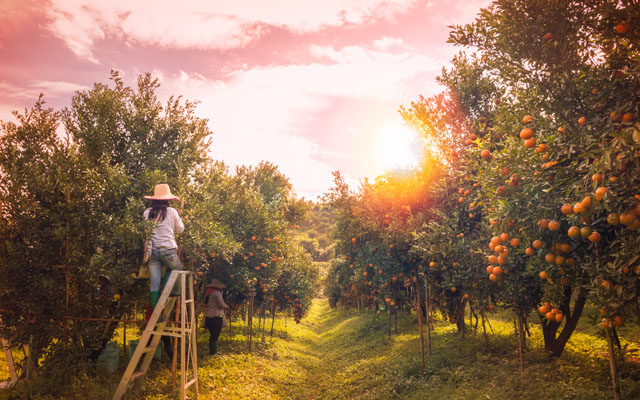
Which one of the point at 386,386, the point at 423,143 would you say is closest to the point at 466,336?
the point at 386,386

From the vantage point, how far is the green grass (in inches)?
306

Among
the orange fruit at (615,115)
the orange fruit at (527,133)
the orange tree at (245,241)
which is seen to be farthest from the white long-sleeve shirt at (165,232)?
the orange fruit at (615,115)

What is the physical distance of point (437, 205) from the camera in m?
11.4

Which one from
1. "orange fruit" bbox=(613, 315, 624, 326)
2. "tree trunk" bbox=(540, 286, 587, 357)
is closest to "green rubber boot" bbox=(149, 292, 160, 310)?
"orange fruit" bbox=(613, 315, 624, 326)

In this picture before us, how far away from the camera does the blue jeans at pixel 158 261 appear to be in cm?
728

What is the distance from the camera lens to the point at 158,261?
24.6ft

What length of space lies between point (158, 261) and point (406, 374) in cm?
860

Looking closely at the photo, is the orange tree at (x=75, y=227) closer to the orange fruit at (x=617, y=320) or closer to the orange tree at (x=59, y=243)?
the orange tree at (x=59, y=243)

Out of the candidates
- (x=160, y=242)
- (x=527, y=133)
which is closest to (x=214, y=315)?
(x=160, y=242)

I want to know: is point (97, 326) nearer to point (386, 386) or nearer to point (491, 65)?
point (386, 386)

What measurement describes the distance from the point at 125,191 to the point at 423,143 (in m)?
9.59

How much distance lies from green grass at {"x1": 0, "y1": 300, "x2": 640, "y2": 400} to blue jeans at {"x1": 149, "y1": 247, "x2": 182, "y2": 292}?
2.86 metres

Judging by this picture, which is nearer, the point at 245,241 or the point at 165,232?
the point at 165,232

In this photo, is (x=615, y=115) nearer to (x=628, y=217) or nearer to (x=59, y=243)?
(x=628, y=217)
